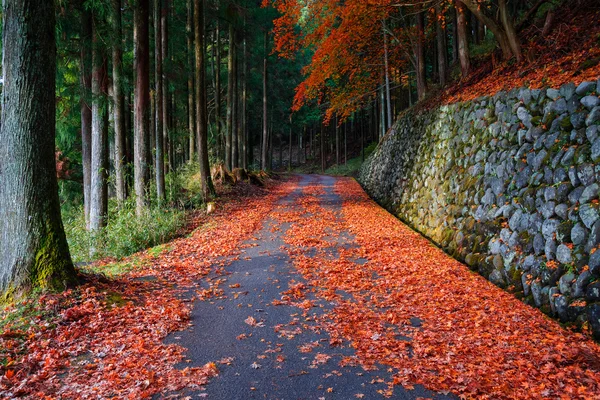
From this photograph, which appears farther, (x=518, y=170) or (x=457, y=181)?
(x=457, y=181)

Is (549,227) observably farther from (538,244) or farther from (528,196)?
(528,196)

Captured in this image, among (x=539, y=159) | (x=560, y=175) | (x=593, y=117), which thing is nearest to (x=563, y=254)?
(x=560, y=175)

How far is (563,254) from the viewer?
530 cm

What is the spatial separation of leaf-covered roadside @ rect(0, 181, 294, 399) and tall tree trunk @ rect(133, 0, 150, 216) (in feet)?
16.6

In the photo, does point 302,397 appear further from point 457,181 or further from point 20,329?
point 457,181

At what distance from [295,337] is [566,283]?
11.6ft

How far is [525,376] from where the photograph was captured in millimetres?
3594

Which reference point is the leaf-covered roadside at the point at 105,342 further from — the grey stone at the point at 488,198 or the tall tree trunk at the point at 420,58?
the tall tree trunk at the point at 420,58

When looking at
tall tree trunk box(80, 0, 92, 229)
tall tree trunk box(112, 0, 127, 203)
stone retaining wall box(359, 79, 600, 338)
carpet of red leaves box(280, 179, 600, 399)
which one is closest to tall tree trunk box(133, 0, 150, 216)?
tall tree trunk box(112, 0, 127, 203)

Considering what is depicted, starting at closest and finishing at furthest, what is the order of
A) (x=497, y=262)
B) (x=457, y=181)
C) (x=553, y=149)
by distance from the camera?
(x=553, y=149) < (x=497, y=262) < (x=457, y=181)

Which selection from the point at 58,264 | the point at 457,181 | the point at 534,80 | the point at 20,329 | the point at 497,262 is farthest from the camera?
the point at 457,181

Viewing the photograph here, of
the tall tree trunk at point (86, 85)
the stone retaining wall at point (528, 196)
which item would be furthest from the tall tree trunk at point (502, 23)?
the tall tree trunk at point (86, 85)

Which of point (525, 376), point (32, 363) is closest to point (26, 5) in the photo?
point (32, 363)

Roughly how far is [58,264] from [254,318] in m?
2.73
